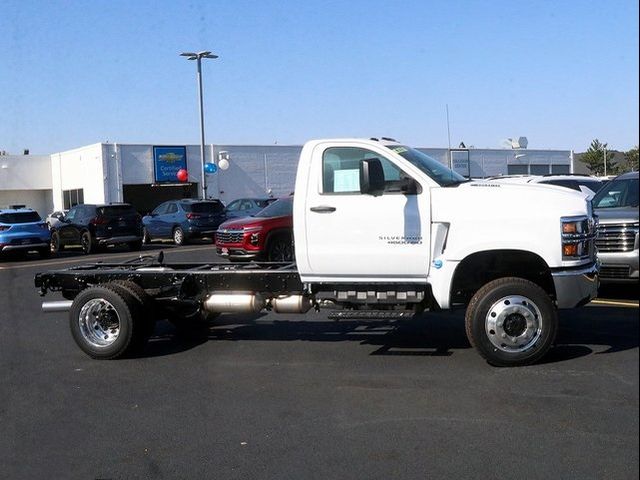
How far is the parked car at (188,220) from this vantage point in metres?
25.6

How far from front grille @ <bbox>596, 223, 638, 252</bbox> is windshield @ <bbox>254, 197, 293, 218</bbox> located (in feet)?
25.2

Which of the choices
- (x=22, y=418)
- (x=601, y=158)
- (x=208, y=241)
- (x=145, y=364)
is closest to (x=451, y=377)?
(x=145, y=364)

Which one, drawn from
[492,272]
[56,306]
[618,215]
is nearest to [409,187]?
[492,272]

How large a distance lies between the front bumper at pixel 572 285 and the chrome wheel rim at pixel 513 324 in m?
0.26

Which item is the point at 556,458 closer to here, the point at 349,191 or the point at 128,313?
the point at 349,191

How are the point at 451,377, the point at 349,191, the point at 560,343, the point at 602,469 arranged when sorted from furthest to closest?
the point at 560,343, the point at 349,191, the point at 451,377, the point at 602,469

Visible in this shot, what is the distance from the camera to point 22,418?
5805mm

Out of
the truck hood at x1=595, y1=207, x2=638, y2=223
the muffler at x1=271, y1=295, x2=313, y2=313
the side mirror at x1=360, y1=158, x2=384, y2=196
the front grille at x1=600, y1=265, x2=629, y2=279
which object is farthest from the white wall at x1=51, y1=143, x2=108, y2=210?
the side mirror at x1=360, y1=158, x2=384, y2=196

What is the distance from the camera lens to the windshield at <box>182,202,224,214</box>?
25.9m

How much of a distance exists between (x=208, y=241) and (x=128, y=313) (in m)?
19.7

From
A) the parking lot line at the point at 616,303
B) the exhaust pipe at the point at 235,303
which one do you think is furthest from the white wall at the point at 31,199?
the parking lot line at the point at 616,303

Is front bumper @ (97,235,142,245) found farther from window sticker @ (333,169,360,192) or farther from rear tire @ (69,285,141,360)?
window sticker @ (333,169,360,192)

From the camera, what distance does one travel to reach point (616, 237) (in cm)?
937

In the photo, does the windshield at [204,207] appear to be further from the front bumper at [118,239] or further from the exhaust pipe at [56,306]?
the exhaust pipe at [56,306]
